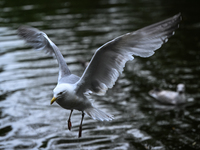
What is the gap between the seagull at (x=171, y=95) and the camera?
30.8ft

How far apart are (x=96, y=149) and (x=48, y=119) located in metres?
1.86

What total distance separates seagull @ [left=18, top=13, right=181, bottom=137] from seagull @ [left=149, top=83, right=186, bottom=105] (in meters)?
3.87

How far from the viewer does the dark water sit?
7453 millimetres

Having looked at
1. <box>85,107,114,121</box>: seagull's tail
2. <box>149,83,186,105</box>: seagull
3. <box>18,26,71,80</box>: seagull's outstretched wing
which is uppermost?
<box>18,26,71,80</box>: seagull's outstretched wing

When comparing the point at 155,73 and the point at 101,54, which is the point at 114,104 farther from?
the point at 101,54

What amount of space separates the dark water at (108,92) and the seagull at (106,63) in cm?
173

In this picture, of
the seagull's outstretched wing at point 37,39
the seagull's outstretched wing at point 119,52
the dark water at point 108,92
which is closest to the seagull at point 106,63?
the seagull's outstretched wing at point 119,52

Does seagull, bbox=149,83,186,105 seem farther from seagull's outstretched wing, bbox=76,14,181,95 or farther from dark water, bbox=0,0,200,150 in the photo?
seagull's outstretched wing, bbox=76,14,181,95

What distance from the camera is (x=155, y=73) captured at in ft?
36.3

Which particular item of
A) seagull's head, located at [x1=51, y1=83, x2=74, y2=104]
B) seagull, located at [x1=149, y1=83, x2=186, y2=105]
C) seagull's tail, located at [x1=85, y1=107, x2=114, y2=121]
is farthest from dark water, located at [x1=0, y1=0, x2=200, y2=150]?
seagull's head, located at [x1=51, y1=83, x2=74, y2=104]

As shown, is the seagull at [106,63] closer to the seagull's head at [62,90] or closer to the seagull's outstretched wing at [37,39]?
the seagull's head at [62,90]

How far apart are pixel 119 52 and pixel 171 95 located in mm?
4802

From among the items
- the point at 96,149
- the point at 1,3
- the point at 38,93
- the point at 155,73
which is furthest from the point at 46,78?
the point at 1,3

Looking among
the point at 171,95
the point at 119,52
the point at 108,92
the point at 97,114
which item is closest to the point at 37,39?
the point at 97,114
